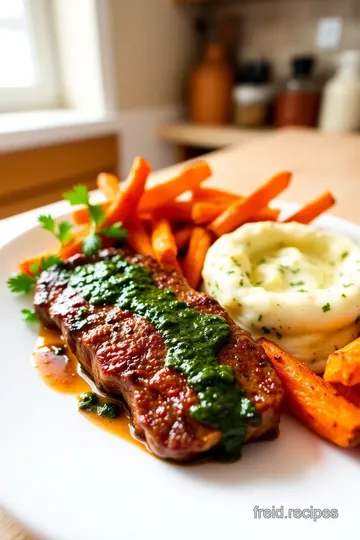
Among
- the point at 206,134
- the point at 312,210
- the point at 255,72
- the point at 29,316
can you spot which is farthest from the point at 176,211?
the point at 255,72

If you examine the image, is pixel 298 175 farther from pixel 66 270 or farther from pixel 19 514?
pixel 19 514

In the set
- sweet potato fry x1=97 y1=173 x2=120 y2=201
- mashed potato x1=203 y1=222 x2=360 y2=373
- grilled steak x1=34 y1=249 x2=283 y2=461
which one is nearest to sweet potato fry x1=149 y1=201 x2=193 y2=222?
sweet potato fry x1=97 y1=173 x2=120 y2=201

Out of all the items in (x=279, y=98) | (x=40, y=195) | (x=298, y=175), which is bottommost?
(x=40, y=195)

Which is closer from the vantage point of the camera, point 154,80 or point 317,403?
point 317,403

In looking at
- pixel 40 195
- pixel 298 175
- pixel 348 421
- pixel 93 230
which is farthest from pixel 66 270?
pixel 40 195

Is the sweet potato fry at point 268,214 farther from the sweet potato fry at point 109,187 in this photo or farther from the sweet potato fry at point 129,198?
the sweet potato fry at point 109,187

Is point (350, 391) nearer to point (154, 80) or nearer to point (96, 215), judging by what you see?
point (96, 215)

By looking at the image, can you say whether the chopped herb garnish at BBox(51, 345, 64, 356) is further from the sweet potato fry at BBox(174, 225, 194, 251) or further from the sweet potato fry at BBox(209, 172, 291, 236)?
the sweet potato fry at BBox(209, 172, 291, 236)

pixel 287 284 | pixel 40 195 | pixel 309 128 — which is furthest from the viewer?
pixel 309 128
